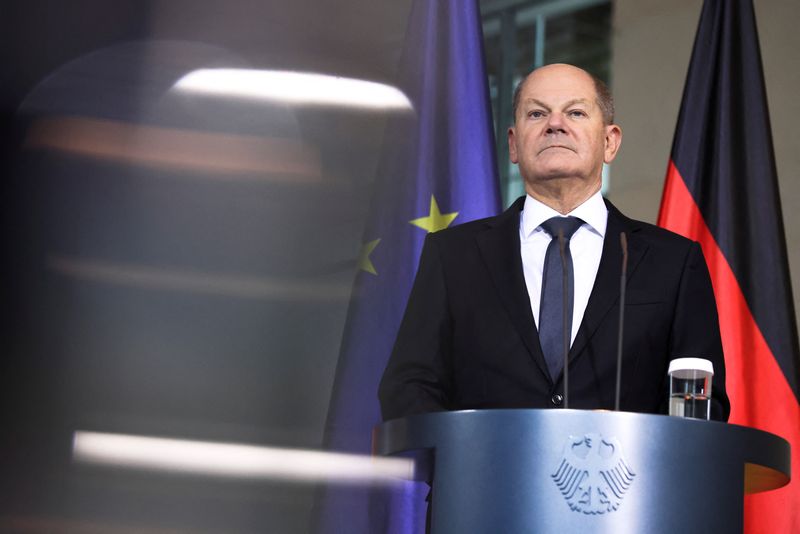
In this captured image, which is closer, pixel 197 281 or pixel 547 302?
pixel 547 302

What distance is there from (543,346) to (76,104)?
82.8 inches

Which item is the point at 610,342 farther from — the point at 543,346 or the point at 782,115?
the point at 782,115

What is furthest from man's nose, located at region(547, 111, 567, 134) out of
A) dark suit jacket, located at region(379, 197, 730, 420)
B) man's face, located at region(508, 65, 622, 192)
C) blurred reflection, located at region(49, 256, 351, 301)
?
blurred reflection, located at region(49, 256, 351, 301)

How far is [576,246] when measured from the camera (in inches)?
94.4

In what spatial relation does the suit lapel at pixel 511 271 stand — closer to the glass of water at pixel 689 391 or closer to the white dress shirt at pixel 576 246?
the white dress shirt at pixel 576 246

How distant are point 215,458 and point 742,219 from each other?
183cm

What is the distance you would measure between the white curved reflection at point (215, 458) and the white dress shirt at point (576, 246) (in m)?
0.99

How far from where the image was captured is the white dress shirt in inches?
90.7

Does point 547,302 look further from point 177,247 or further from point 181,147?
point 181,147

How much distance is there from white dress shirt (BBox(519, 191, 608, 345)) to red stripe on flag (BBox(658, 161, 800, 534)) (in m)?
0.97

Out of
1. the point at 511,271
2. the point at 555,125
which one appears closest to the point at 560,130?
the point at 555,125

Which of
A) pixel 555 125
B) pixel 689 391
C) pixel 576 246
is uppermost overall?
pixel 555 125

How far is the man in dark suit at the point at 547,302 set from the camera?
2176 mm

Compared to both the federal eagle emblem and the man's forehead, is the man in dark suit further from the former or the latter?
the federal eagle emblem
